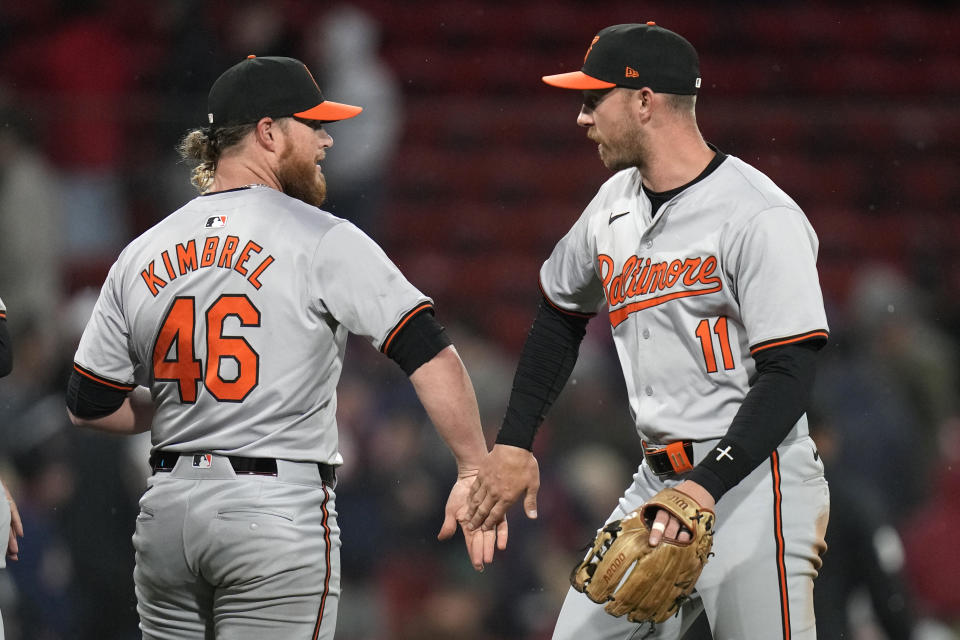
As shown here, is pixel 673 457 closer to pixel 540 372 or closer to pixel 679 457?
pixel 679 457

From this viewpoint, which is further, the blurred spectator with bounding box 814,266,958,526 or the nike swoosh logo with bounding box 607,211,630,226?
the blurred spectator with bounding box 814,266,958,526

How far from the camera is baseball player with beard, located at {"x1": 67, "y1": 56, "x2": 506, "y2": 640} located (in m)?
2.78

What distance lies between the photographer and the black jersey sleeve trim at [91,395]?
306cm

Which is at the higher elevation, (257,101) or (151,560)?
(257,101)

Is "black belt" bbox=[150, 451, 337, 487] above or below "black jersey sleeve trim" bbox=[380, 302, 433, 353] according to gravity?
below

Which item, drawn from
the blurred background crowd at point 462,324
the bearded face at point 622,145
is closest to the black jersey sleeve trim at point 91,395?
the bearded face at point 622,145

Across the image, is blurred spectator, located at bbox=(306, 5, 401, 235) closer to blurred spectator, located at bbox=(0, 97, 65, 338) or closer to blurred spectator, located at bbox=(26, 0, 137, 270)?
blurred spectator, located at bbox=(26, 0, 137, 270)

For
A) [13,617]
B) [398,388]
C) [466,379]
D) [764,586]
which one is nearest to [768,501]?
[764,586]

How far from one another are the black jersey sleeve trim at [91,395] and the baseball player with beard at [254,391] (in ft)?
0.52

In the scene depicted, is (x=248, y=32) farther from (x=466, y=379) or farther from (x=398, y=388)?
(x=466, y=379)

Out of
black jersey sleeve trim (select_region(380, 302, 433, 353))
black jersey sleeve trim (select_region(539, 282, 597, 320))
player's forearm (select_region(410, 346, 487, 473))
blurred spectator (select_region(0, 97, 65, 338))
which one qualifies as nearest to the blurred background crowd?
blurred spectator (select_region(0, 97, 65, 338))

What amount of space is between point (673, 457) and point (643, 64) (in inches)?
37.3

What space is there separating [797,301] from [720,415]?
13.4 inches

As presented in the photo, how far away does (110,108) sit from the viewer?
525 centimetres
